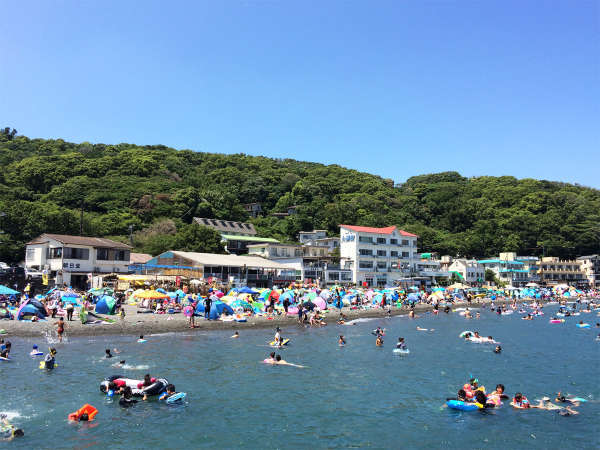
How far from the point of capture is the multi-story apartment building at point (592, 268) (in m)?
103

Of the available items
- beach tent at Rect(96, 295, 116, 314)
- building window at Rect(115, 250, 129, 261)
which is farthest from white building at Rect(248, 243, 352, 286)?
beach tent at Rect(96, 295, 116, 314)

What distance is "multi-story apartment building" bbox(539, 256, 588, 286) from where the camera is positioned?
100731 millimetres

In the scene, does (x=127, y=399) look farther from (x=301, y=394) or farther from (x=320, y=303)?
(x=320, y=303)

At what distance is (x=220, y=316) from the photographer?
122ft

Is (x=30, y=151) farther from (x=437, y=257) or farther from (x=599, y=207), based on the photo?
(x=599, y=207)

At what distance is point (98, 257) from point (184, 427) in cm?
3915

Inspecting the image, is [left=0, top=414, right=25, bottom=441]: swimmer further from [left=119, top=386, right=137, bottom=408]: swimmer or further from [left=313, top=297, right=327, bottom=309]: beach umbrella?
[left=313, top=297, right=327, bottom=309]: beach umbrella

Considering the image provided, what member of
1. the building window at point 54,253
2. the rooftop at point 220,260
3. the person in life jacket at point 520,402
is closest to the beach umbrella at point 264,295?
the rooftop at point 220,260

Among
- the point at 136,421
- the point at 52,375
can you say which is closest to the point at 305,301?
the point at 52,375

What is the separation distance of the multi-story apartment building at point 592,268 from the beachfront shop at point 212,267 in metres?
80.7

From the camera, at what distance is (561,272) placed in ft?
335

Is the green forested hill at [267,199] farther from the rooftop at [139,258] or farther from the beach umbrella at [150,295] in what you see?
the beach umbrella at [150,295]

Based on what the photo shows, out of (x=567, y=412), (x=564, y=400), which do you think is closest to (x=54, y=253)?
(x=564, y=400)

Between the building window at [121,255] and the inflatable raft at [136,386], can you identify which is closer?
the inflatable raft at [136,386]
